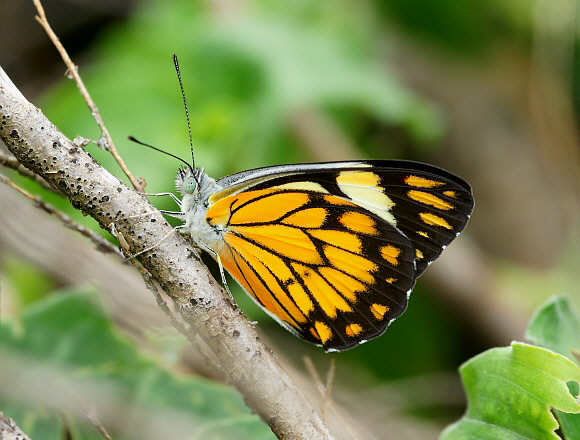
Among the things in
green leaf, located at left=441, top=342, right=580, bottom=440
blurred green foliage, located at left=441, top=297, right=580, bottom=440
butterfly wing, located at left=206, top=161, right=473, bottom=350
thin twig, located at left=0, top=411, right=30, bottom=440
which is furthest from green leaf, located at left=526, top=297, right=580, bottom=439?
thin twig, located at left=0, top=411, right=30, bottom=440

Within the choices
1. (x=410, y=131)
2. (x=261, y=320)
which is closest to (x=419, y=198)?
(x=261, y=320)

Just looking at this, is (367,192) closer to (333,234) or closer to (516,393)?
(333,234)

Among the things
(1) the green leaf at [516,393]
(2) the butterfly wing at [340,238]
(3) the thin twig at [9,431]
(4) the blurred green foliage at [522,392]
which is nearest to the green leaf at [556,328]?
(4) the blurred green foliage at [522,392]

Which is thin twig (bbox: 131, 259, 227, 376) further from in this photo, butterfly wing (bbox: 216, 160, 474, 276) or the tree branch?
butterfly wing (bbox: 216, 160, 474, 276)

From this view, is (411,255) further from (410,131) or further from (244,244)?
(410,131)

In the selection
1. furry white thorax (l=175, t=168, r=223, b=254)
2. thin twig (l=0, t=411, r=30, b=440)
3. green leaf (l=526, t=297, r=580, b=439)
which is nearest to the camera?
thin twig (l=0, t=411, r=30, b=440)

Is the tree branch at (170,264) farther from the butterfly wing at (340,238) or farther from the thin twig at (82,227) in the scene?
the butterfly wing at (340,238)
